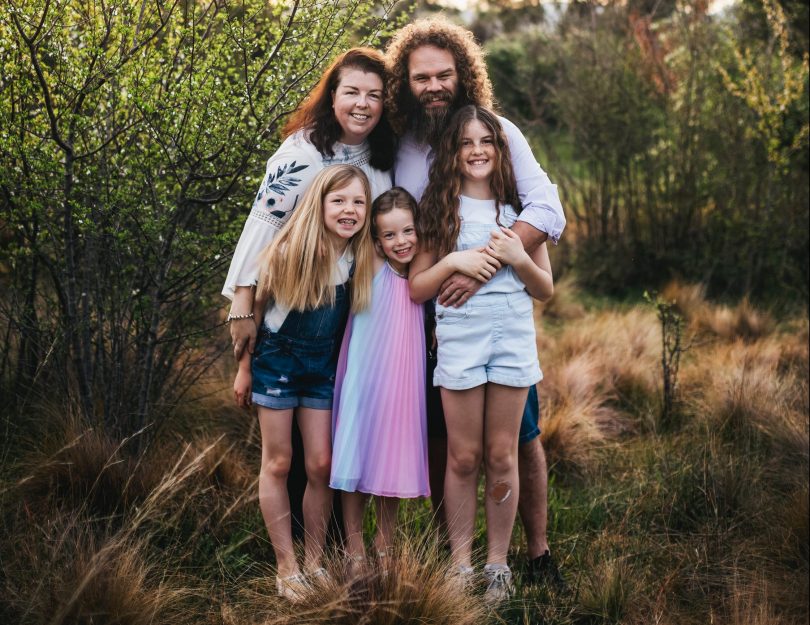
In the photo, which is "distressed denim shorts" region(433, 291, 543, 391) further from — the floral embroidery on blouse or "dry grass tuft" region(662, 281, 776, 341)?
"dry grass tuft" region(662, 281, 776, 341)

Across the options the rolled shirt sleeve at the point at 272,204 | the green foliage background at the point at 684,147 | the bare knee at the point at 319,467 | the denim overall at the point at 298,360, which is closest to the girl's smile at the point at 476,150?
the rolled shirt sleeve at the point at 272,204

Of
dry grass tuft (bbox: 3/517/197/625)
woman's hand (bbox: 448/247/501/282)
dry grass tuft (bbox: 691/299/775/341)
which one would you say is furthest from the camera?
dry grass tuft (bbox: 691/299/775/341)

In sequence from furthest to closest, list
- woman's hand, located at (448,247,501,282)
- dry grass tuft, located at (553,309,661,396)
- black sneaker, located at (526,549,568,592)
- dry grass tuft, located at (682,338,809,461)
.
A: dry grass tuft, located at (553,309,661,396) < dry grass tuft, located at (682,338,809,461) < black sneaker, located at (526,549,568,592) < woman's hand, located at (448,247,501,282)

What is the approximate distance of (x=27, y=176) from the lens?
10.9ft

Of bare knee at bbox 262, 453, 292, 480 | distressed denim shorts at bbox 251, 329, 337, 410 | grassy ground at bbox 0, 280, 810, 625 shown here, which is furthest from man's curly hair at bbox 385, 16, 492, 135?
grassy ground at bbox 0, 280, 810, 625

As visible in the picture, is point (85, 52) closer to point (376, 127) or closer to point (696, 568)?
point (376, 127)

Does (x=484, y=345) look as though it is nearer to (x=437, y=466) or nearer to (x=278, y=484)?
(x=437, y=466)

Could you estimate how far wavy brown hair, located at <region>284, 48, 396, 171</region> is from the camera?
9.90 ft

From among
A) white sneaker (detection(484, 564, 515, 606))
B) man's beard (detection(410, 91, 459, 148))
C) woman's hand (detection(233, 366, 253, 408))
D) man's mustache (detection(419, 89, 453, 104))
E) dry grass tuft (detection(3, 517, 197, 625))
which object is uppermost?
man's mustache (detection(419, 89, 453, 104))

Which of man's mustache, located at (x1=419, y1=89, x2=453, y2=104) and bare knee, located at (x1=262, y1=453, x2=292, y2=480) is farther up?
man's mustache, located at (x1=419, y1=89, x2=453, y2=104)

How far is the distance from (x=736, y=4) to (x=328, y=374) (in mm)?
7450

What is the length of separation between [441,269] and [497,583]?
1.23 meters

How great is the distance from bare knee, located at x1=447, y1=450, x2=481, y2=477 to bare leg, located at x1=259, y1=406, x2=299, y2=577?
64 centimetres

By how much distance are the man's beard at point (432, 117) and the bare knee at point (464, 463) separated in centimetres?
122
